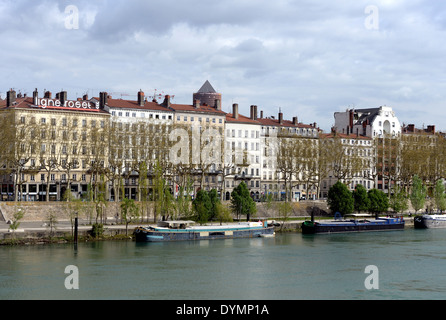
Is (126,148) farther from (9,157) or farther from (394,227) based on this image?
(394,227)

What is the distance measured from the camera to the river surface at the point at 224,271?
38750 millimetres

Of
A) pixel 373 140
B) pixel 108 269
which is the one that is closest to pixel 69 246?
pixel 108 269

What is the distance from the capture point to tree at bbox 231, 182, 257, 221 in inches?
3014

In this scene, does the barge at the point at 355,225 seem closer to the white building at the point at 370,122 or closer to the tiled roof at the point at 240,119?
the tiled roof at the point at 240,119

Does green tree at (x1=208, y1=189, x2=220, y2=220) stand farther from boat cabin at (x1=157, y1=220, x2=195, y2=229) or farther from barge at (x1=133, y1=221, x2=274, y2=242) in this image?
boat cabin at (x1=157, y1=220, x2=195, y2=229)

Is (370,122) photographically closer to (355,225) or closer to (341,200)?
(341,200)

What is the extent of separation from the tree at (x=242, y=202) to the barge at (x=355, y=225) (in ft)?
19.6

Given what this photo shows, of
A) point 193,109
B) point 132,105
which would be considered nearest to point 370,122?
point 193,109

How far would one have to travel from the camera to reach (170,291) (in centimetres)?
3897

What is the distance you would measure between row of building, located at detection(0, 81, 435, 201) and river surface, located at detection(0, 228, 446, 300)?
698 inches

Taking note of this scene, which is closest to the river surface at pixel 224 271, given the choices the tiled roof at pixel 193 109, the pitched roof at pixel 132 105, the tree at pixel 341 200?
the tree at pixel 341 200

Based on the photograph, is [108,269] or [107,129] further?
[107,129]

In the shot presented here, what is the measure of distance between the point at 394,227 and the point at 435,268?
118 ft
